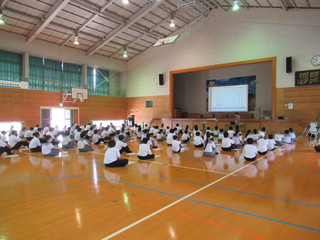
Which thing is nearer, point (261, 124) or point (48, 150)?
point (48, 150)

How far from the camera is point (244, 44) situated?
61.3 feet

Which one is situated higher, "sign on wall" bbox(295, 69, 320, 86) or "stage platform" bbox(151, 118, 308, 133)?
"sign on wall" bbox(295, 69, 320, 86)

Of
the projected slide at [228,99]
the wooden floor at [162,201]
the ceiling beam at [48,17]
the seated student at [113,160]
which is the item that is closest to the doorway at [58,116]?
the ceiling beam at [48,17]

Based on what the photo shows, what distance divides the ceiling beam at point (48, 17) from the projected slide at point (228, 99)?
14.8 m

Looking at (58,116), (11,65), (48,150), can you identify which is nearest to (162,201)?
(48,150)

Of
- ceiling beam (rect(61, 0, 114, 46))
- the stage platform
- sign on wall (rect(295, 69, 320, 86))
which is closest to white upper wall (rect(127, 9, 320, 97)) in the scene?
sign on wall (rect(295, 69, 320, 86))

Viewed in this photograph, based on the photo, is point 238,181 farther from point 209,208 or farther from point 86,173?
point 86,173

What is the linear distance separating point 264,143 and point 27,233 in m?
8.60

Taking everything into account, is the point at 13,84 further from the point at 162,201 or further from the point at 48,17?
the point at 162,201

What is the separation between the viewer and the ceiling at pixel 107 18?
15367mm

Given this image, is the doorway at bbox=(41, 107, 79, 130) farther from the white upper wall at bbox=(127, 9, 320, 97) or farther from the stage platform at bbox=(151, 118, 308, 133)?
the stage platform at bbox=(151, 118, 308, 133)

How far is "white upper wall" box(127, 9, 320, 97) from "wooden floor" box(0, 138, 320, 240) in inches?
459

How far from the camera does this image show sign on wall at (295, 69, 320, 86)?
15.7 meters

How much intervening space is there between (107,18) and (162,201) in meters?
16.9
